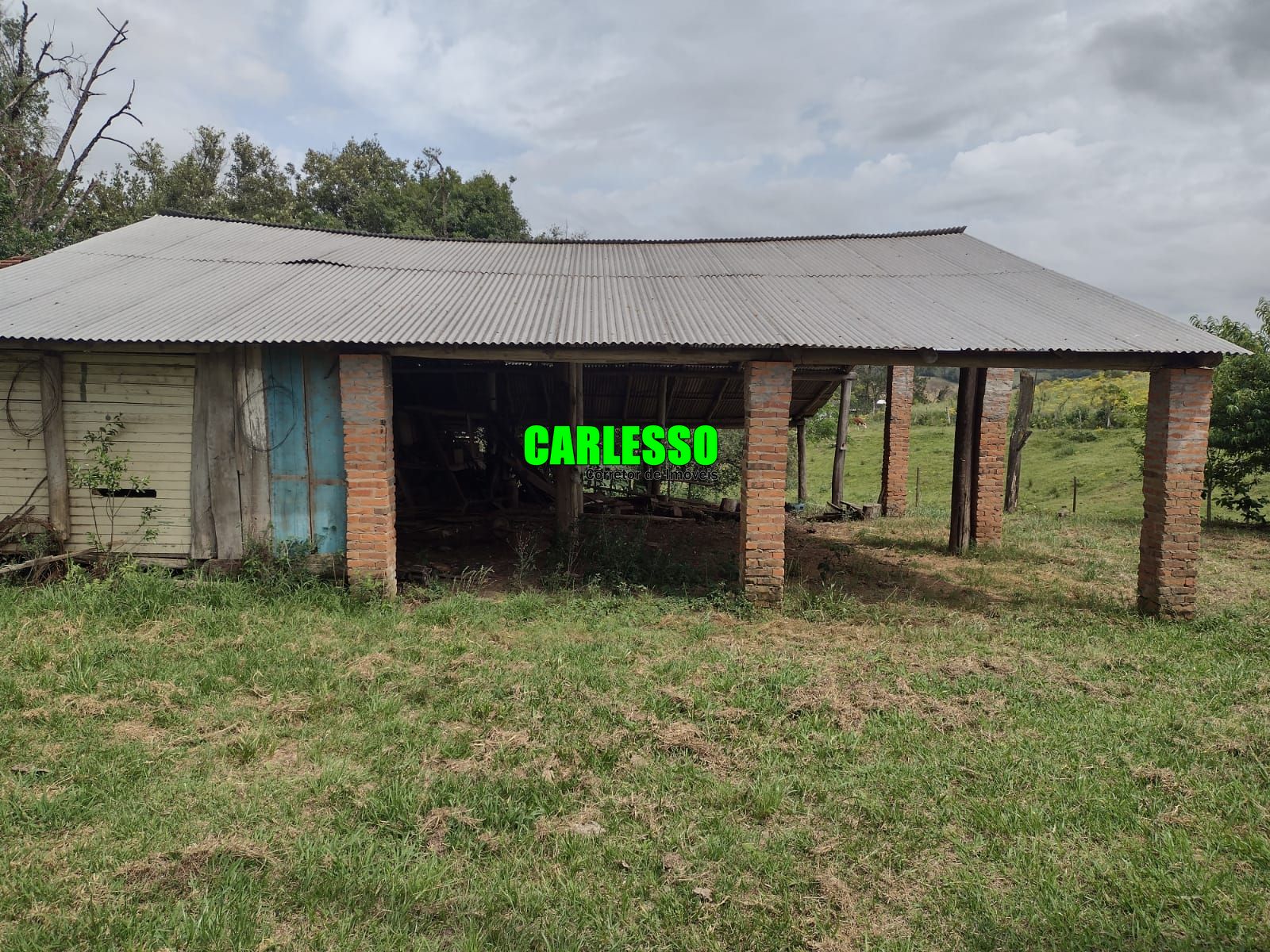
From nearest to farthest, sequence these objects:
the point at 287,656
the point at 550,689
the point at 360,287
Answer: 1. the point at 550,689
2. the point at 287,656
3. the point at 360,287

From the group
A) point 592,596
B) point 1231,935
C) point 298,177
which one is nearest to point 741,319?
point 592,596

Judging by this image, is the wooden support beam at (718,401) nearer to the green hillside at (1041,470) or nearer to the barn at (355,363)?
the barn at (355,363)

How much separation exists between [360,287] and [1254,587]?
1159 cm

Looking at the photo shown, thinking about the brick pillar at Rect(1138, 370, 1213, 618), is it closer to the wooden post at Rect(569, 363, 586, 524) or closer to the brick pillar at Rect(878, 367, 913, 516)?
the brick pillar at Rect(878, 367, 913, 516)

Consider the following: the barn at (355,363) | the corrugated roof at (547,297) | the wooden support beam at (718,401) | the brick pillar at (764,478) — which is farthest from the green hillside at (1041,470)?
the brick pillar at (764,478)

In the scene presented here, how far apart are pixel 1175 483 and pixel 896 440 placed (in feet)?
20.6

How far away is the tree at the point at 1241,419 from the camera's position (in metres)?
12.8

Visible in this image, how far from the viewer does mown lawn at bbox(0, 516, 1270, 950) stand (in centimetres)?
301

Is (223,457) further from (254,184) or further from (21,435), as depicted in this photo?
(254,184)

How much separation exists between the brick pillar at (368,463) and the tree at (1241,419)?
48.2 ft

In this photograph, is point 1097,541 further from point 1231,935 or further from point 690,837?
point 690,837

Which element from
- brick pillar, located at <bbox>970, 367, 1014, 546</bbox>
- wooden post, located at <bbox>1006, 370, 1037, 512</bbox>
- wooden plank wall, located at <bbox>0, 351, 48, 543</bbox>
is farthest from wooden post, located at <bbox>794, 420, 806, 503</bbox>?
wooden plank wall, located at <bbox>0, 351, 48, 543</bbox>

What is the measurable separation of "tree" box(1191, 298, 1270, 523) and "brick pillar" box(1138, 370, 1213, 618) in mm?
8114

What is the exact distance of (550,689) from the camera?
502 centimetres
